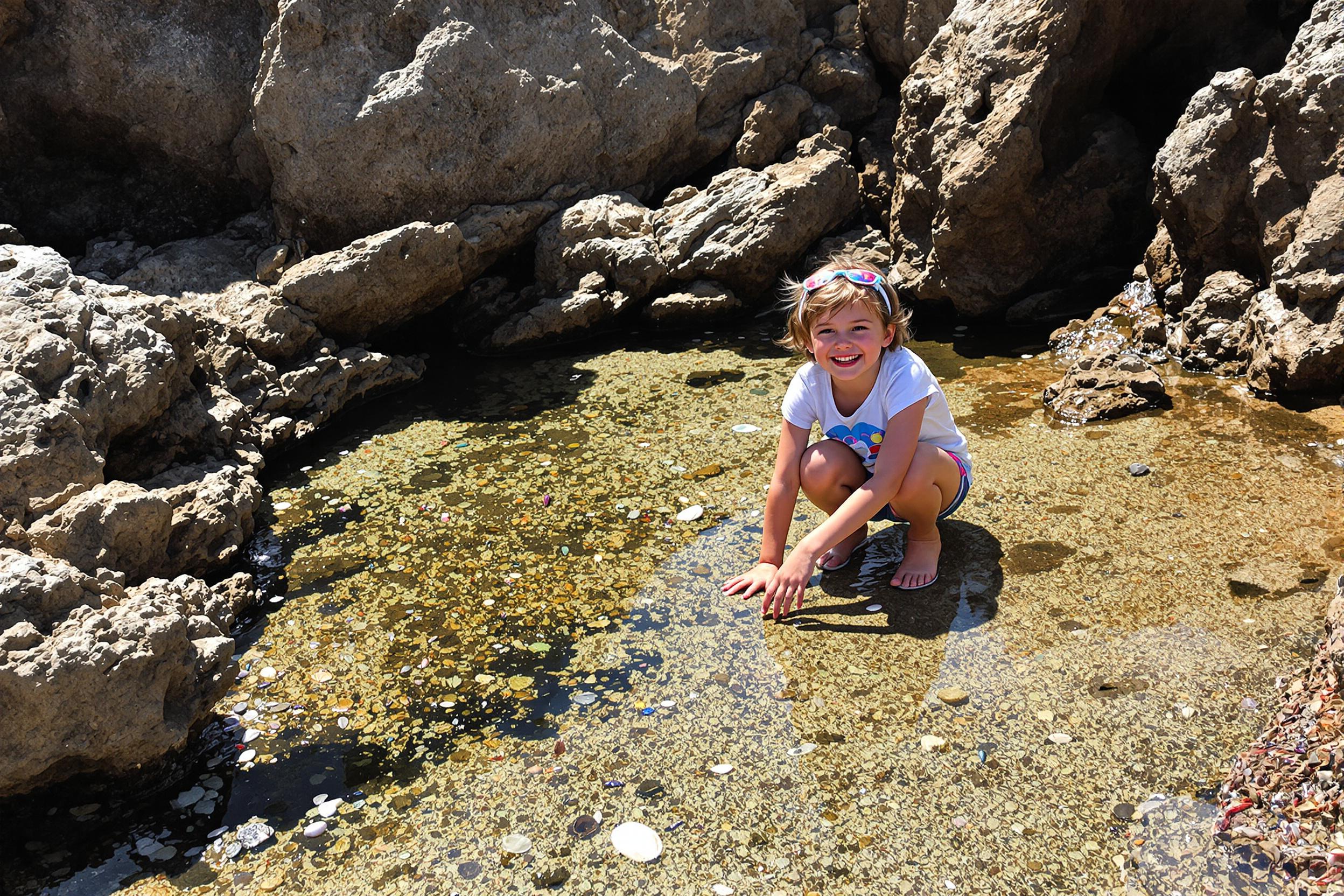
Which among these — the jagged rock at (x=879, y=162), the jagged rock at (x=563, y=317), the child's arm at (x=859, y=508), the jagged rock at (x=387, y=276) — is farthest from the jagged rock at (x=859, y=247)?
the child's arm at (x=859, y=508)

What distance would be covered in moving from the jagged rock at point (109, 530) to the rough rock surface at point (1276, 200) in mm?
5028

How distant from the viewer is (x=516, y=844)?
8.32 ft

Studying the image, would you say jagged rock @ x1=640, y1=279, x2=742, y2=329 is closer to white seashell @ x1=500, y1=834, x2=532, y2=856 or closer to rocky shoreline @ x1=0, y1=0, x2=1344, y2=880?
rocky shoreline @ x1=0, y1=0, x2=1344, y2=880

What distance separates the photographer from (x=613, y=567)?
12.8ft

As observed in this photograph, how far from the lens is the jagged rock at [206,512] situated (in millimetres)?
3879

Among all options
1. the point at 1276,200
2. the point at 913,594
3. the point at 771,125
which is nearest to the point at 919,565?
the point at 913,594

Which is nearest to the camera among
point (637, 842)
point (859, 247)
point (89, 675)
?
point (637, 842)

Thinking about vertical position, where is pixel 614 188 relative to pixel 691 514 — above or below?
above

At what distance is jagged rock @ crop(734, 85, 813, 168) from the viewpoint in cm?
764

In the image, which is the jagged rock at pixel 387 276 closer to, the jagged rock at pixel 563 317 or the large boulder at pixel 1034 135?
the jagged rock at pixel 563 317

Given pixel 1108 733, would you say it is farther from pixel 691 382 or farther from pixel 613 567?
pixel 691 382

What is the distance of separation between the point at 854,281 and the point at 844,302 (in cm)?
9

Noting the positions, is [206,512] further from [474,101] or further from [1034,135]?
[1034,135]

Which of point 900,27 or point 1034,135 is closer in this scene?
point 1034,135
